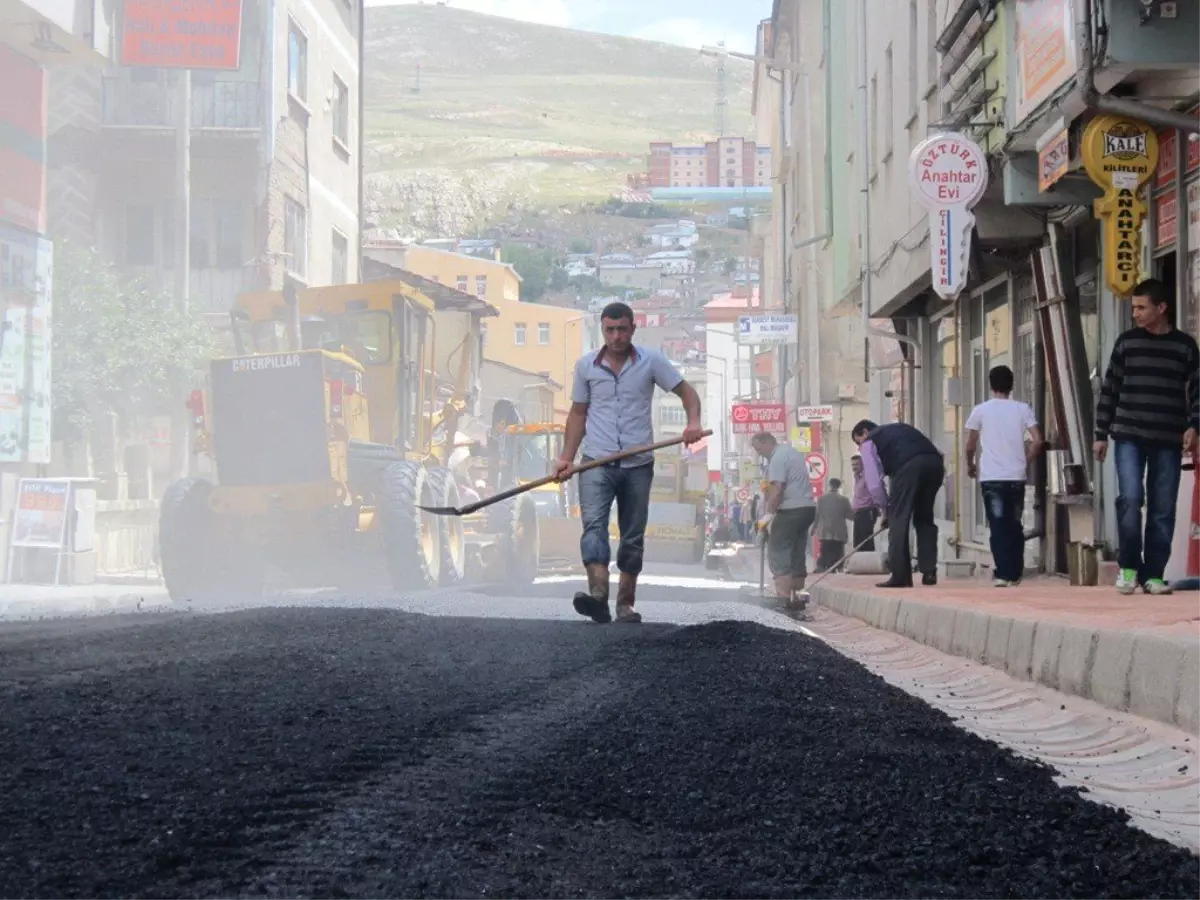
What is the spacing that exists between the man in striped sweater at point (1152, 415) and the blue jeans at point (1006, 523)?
343 centimetres

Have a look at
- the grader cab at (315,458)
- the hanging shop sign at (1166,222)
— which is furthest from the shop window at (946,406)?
the hanging shop sign at (1166,222)

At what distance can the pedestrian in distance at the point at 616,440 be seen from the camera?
916 cm

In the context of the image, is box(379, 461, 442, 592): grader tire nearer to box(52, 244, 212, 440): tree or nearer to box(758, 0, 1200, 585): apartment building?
box(758, 0, 1200, 585): apartment building

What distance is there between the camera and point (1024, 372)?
55.9ft

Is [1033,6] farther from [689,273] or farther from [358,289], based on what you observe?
[689,273]

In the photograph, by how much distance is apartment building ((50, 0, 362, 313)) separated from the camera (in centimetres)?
3412

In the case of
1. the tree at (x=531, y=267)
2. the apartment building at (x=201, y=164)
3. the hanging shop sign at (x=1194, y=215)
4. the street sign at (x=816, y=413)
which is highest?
the tree at (x=531, y=267)

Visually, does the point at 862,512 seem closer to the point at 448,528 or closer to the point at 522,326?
the point at 448,528

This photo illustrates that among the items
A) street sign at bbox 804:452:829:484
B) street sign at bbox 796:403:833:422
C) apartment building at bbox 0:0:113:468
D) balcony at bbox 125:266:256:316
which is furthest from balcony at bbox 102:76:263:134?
street sign at bbox 804:452:829:484

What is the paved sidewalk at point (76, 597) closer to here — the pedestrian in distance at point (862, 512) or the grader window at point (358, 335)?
the grader window at point (358, 335)

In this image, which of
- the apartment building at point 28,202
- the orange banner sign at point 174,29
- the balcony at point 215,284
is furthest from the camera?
the balcony at point 215,284

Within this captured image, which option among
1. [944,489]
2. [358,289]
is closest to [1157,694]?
[358,289]

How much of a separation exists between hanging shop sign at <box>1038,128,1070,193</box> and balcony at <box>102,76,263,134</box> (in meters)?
23.9

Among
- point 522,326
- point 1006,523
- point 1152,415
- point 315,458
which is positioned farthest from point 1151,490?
point 522,326
